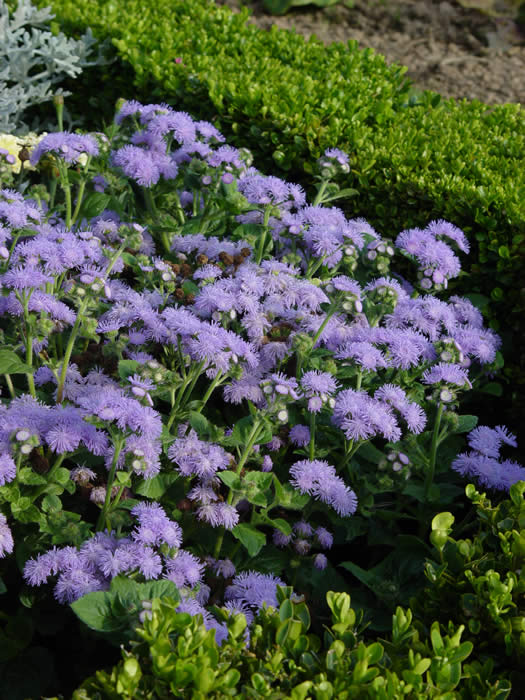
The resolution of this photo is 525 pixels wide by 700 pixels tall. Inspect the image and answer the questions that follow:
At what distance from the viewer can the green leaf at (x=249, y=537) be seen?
217 cm

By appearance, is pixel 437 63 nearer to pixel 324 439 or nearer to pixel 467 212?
pixel 467 212

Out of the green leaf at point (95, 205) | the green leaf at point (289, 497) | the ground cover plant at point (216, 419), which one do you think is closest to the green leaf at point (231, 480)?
the ground cover plant at point (216, 419)

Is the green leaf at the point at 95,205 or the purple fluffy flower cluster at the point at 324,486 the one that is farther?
the green leaf at the point at 95,205

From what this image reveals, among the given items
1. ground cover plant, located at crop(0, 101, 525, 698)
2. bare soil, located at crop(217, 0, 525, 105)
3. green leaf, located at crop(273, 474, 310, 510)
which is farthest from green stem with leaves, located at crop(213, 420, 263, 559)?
bare soil, located at crop(217, 0, 525, 105)

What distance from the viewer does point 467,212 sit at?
11.3ft

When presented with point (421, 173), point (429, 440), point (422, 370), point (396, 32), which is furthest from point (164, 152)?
point (396, 32)

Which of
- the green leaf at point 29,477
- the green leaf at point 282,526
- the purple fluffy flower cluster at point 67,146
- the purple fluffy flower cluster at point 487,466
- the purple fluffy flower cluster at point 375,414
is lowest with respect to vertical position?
the green leaf at point 282,526

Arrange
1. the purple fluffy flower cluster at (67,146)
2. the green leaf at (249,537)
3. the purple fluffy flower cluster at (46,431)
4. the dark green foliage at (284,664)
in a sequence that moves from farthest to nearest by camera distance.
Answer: the purple fluffy flower cluster at (67,146)
the green leaf at (249,537)
the purple fluffy flower cluster at (46,431)
the dark green foliage at (284,664)

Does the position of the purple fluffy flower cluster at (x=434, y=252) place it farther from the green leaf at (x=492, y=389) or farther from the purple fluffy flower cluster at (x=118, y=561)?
the purple fluffy flower cluster at (x=118, y=561)

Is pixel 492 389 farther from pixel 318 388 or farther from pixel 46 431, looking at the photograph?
pixel 46 431

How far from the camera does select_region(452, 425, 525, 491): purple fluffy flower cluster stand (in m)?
2.48

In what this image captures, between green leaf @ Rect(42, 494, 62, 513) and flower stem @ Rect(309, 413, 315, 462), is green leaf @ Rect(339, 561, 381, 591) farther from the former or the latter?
green leaf @ Rect(42, 494, 62, 513)

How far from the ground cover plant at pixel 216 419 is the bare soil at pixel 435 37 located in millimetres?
3796

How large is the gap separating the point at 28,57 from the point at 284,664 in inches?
172
